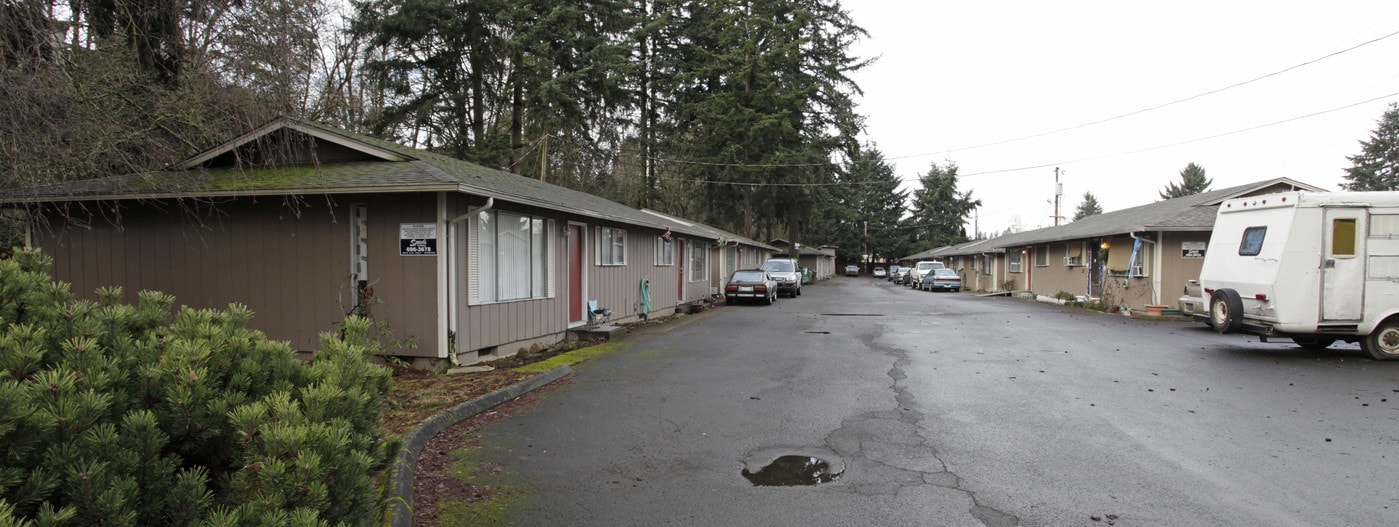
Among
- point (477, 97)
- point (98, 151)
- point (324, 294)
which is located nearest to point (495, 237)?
point (324, 294)

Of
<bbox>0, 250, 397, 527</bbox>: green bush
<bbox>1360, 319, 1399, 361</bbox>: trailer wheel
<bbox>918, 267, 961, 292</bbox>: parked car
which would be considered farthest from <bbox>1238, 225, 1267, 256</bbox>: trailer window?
<bbox>918, 267, 961, 292</bbox>: parked car

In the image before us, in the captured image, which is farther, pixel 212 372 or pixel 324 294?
pixel 324 294

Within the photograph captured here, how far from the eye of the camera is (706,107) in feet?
130

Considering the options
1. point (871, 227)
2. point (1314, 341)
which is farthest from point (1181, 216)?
point (871, 227)

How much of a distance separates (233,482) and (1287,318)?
1279 cm

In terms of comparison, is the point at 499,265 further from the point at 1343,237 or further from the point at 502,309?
the point at 1343,237

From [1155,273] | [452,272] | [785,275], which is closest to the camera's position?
[452,272]

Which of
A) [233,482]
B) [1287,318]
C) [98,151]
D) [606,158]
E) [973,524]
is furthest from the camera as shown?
[606,158]

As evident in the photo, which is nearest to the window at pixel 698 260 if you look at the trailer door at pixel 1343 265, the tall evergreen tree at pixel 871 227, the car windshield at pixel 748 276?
the car windshield at pixel 748 276

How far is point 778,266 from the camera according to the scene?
30984 mm

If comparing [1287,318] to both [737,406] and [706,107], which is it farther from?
[706,107]

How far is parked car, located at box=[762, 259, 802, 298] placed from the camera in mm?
29695

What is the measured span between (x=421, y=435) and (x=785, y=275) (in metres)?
25.3

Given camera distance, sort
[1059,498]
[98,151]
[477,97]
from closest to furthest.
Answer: [1059,498] → [98,151] → [477,97]
